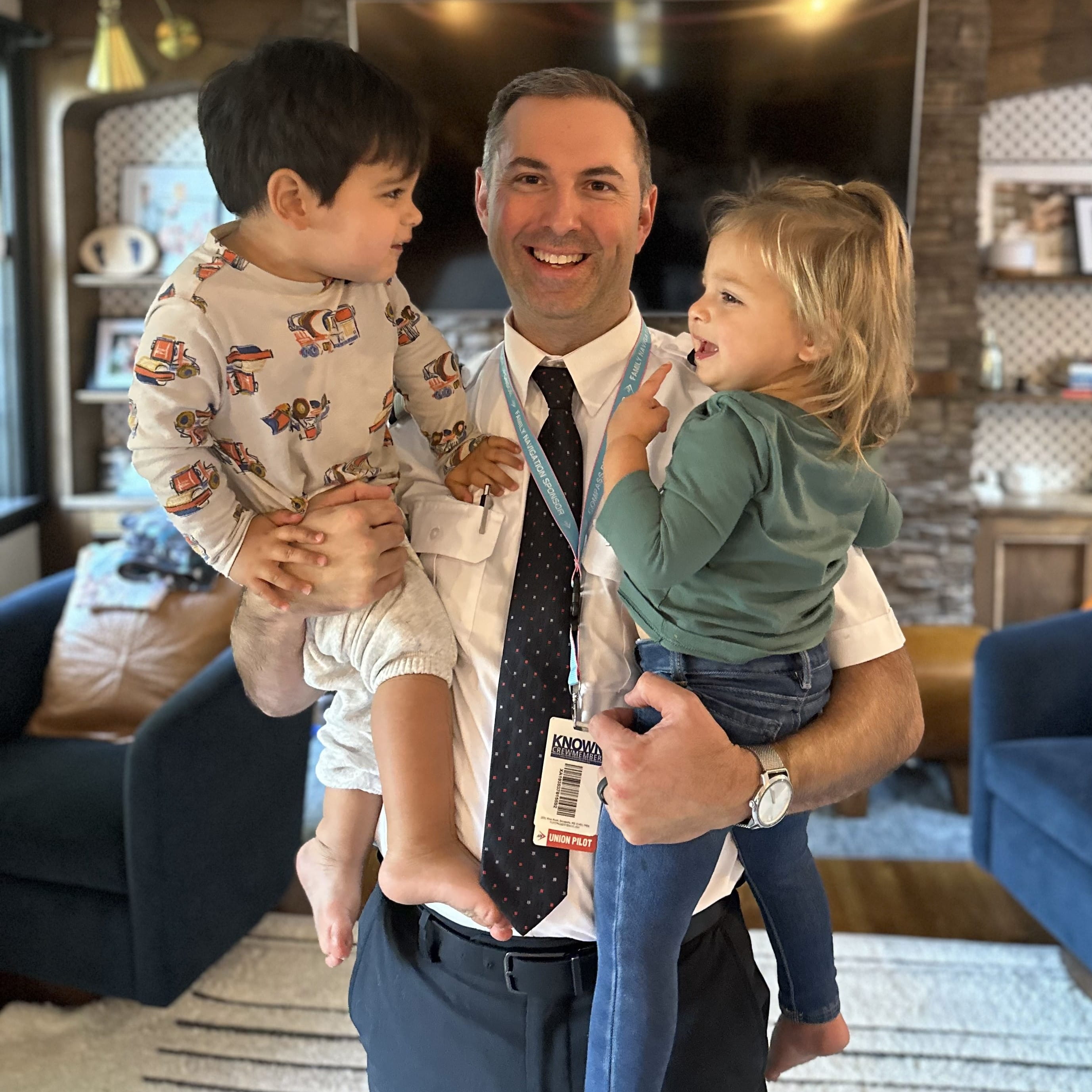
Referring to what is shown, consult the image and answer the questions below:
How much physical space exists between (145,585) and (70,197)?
2.66m

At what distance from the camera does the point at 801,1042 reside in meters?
1.45

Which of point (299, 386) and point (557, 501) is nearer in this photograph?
point (299, 386)

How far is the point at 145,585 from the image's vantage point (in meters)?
3.22

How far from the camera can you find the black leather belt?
1.31 meters

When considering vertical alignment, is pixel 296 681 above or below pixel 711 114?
below

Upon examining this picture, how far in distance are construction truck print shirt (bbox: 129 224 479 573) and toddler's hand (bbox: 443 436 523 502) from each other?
4.4 inches

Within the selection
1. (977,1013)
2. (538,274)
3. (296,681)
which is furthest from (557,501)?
(977,1013)

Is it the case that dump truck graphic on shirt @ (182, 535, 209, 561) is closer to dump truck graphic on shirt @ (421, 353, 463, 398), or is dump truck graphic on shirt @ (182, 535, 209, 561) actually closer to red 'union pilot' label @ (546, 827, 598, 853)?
dump truck graphic on shirt @ (421, 353, 463, 398)

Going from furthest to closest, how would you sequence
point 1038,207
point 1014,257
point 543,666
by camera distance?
point 1038,207 → point 1014,257 → point 543,666

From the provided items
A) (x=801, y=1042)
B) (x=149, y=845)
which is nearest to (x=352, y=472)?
(x=801, y=1042)

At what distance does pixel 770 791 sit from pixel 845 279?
0.55 metres

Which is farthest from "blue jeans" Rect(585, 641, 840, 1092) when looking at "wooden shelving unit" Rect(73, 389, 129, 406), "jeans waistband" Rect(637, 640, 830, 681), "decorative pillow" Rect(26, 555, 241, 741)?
"wooden shelving unit" Rect(73, 389, 129, 406)

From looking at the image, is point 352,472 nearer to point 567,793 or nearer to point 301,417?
point 301,417

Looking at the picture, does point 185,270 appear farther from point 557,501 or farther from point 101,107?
point 101,107
